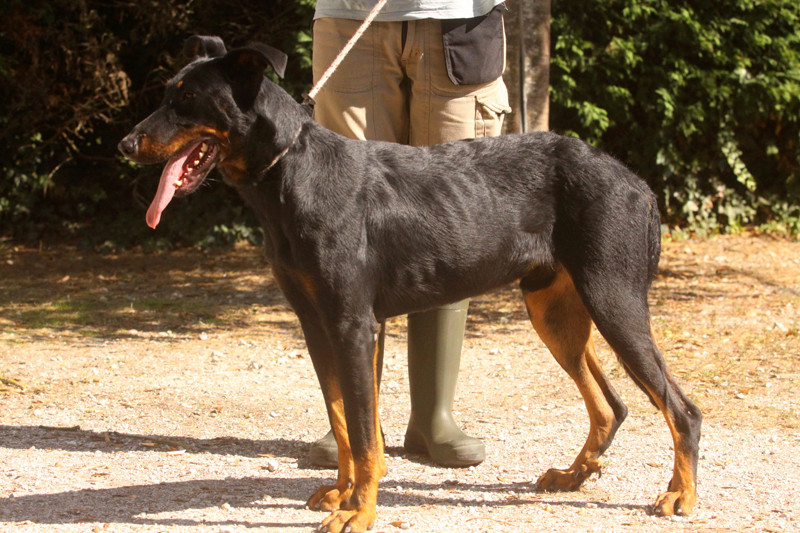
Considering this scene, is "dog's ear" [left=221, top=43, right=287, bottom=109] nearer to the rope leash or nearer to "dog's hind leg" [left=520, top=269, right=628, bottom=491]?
the rope leash

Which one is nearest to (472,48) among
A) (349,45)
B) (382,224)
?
(349,45)

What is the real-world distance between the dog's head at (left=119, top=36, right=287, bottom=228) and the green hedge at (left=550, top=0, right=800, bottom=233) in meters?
6.97

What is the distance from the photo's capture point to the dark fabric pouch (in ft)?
15.0

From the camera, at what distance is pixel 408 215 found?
3982 millimetres

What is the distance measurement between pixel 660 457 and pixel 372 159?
2127 mm

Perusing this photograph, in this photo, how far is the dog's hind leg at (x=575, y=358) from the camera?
14.3ft

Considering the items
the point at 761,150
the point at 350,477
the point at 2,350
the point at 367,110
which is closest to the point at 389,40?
the point at 367,110

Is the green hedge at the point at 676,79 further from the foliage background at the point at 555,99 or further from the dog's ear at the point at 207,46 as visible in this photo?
the dog's ear at the point at 207,46

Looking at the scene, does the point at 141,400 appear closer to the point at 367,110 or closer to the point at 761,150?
the point at 367,110

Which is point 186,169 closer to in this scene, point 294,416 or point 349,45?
point 349,45

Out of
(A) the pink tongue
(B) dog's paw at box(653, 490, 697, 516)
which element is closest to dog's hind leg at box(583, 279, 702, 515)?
(B) dog's paw at box(653, 490, 697, 516)

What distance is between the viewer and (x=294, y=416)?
5.62 meters

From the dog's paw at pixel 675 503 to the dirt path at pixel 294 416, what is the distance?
2.2 inches

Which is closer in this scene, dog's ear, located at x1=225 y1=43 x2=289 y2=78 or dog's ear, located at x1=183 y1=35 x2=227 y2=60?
dog's ear, located at x1=225 y1=43 x2=289 y2=78
